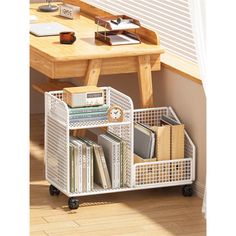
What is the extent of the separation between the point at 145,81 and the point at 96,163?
557mm

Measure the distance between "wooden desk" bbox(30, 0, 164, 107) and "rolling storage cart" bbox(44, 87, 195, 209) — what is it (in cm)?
12

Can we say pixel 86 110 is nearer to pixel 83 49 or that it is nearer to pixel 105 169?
pixel 105 169

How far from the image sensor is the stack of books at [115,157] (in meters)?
4.79

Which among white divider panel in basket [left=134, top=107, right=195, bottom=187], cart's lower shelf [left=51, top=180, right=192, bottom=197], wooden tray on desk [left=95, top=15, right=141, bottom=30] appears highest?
wooden tray on desk [left=95, top=15, right=141, bottom=30]

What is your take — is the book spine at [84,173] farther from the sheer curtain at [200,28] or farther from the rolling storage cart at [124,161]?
the sheer curtain at [200,28]

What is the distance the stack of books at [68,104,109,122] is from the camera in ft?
15.4

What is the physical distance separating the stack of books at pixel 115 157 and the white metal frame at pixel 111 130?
3 centimetres

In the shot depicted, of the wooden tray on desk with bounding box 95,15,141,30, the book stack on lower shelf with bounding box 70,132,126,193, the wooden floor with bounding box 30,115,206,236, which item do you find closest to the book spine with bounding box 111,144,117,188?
the book stack on lower shelf with bounding box 70,132,126,193

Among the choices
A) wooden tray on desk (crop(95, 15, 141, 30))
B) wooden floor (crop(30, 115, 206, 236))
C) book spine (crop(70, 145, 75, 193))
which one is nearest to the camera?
wooden floor (crop(30, 115, 206, 236))

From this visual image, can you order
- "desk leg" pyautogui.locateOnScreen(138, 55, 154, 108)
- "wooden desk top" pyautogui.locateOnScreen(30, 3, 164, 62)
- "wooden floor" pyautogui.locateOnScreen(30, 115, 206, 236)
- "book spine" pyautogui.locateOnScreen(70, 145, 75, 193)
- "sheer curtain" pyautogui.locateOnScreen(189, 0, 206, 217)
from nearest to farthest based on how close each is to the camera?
"sheer curtain" pyautogui.locateOnScreen(189, 0, 206, 217)
"wooden floor" pyautogui.locateOnScreen(30, 115, 206, 236)
"book spine" pyautogui.locateOnScreen(70, 145, 75, 193)
"wooden desk top" pyautogui.locateOnScreen(30, 3, 164, 62)
"desk leg" pyautogui.locateOnScreen(138, 55, 154, 108)

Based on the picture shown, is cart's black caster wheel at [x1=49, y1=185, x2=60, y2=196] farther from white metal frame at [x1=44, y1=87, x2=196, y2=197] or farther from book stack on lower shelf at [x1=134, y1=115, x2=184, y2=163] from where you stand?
book stack on lower shelf at [x1=134, y1=115, x2=184, y2=163]

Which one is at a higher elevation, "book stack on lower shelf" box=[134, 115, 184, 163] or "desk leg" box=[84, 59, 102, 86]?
"desk leg" box=[84, 59, 102, 86]

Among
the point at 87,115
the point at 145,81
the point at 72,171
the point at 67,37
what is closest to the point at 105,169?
the point at 72,171

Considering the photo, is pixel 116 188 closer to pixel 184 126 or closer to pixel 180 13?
pixel 184 126
